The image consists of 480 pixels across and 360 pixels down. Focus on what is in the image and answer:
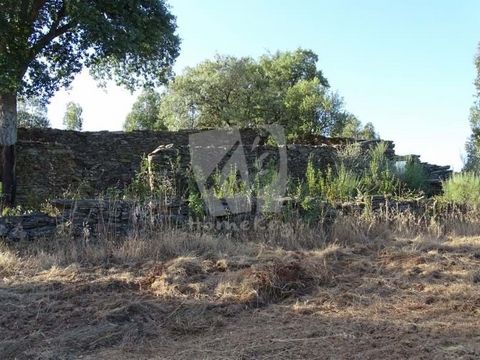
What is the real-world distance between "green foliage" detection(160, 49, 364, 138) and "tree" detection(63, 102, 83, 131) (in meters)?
10.5

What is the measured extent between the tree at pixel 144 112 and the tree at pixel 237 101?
7174mm

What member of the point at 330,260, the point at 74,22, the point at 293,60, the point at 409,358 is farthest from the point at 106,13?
the point at 293,60

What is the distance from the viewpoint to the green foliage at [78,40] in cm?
1009

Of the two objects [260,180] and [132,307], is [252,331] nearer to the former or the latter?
[132,307]

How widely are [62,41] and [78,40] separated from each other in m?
0.48

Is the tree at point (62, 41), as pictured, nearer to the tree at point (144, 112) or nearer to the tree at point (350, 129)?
the tree at point (350, 129)

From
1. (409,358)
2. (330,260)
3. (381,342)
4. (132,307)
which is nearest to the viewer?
(409,358)

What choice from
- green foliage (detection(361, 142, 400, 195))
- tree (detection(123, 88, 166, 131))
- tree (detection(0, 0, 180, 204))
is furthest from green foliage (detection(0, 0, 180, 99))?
tree (detection(123, 88, 166, 131))

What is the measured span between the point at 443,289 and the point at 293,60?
30.1m

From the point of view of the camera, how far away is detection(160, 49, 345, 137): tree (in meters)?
27.8

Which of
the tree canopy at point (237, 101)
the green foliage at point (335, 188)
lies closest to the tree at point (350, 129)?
the tree canopy at point (237, 101)

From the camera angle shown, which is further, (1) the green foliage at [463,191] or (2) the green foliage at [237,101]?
(2) the green foliage at [237,101]

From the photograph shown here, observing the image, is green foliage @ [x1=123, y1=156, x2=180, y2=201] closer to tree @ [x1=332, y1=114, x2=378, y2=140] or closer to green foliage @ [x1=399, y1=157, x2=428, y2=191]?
green foliage @ [x1=399, y1=157, x2=428, y2=191]

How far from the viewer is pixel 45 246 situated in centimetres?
621
